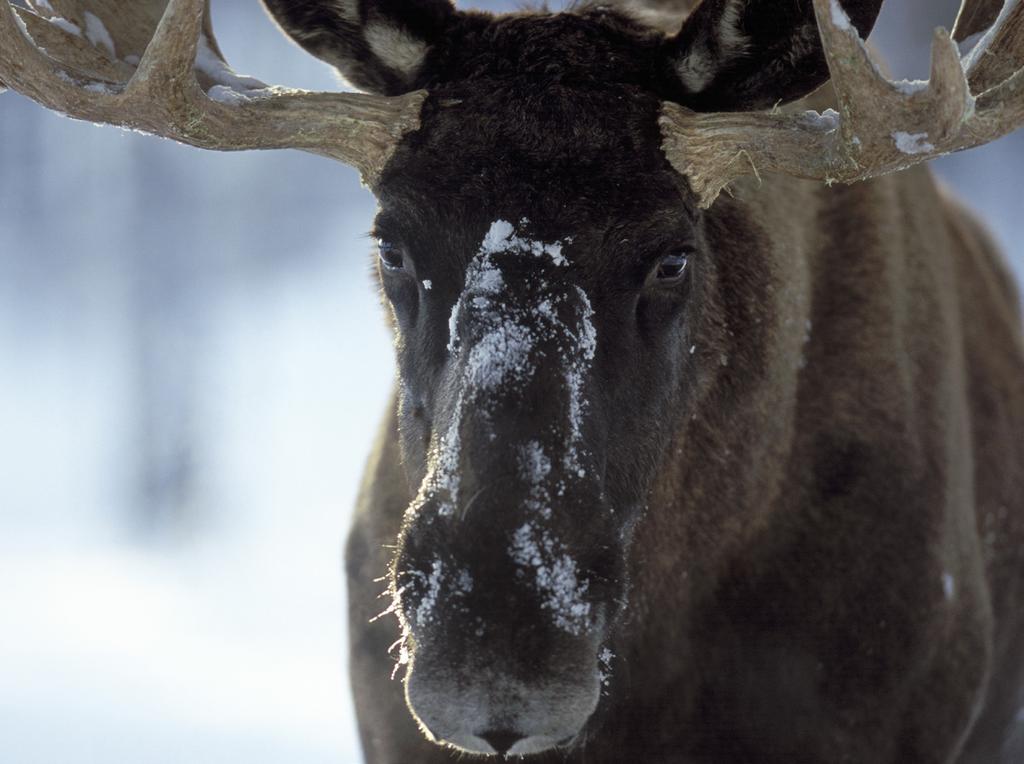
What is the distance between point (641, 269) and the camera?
122 inches

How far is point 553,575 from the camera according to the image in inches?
107

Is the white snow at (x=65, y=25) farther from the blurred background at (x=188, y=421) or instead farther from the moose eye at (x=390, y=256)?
the blurred background at (x=188, y=421)

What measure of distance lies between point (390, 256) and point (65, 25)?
3.90ft

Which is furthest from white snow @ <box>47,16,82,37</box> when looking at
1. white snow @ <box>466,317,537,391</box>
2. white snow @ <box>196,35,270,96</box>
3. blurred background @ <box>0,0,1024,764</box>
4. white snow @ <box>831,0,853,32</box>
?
blurred background @ <box>0,0,1024,764</box>

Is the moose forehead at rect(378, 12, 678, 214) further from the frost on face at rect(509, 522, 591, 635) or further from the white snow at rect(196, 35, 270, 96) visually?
the frost on face at rect(509, 522, 591, 635)

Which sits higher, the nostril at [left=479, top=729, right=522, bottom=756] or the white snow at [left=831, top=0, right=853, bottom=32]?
the white snow at [left=831, top=0, right=853, bottom=32]

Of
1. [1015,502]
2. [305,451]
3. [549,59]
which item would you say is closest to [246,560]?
[305,451]

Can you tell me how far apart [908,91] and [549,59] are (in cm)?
88

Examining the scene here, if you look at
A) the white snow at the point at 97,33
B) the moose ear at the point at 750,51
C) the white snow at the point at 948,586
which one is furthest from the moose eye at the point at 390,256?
the white snow at the point at 948,586

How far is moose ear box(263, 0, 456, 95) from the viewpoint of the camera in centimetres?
347

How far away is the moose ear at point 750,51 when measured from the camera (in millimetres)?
3305

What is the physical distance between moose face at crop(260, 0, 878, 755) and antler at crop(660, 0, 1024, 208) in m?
0.10

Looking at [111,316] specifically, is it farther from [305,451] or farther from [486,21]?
[486,21]

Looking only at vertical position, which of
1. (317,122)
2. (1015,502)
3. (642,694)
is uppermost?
(317,122)
